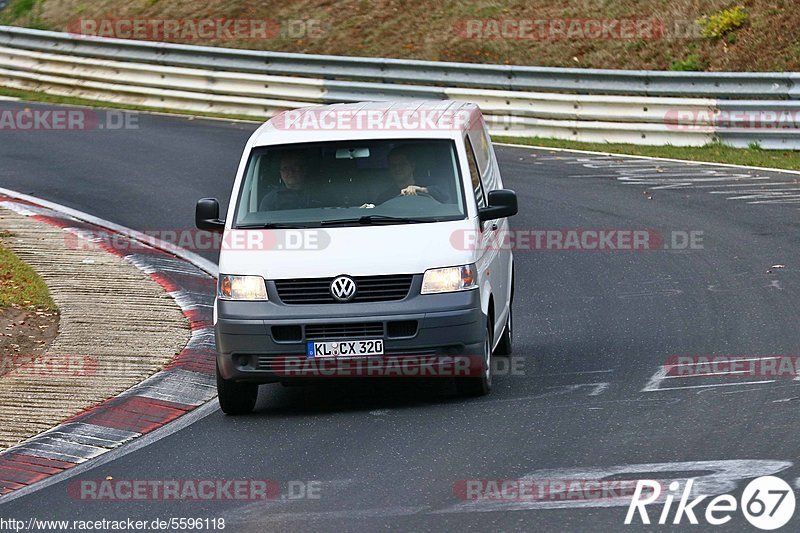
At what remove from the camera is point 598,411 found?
9.18m

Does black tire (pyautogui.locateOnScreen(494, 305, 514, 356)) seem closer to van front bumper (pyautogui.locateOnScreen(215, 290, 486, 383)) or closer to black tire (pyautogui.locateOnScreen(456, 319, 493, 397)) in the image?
black tire (pyautogui.locateOnScreen(456, 319, 493, 397))

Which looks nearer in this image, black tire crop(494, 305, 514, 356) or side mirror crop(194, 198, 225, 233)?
side mirror crop(194, 198, 225, 233)

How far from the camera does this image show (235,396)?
32.0 feet

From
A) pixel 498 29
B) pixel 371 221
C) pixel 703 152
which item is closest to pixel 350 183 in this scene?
pixel 371 221

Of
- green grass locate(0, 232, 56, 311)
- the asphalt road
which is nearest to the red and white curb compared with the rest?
the asphalt road

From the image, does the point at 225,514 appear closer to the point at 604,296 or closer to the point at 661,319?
the point at 661,319

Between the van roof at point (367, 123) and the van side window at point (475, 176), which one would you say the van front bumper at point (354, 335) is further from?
the van roof at point (367, 123)

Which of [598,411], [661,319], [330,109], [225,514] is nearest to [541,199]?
[661,319]

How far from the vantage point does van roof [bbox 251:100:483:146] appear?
33.8 feet

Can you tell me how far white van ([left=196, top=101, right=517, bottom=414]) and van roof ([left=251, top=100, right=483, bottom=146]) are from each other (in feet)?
0.06

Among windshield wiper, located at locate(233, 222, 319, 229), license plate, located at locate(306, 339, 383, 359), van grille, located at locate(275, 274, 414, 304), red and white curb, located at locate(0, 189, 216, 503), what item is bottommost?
red and white curb, located at locate(0, 189, 216, 503)

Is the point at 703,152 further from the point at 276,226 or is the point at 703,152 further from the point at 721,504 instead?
the point at 721,504

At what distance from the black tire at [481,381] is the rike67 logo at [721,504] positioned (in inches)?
97.4

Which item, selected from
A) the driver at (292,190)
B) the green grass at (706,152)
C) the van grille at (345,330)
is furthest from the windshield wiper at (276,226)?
the green grass at (706,152)
